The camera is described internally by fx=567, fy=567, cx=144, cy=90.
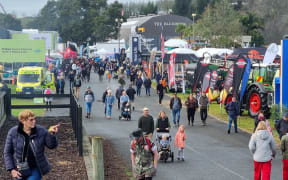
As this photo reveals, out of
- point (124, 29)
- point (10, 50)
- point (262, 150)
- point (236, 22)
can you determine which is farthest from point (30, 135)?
point (124, 29)

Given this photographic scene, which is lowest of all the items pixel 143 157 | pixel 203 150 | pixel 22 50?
pixel 203 150

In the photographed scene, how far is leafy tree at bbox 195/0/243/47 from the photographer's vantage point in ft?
185

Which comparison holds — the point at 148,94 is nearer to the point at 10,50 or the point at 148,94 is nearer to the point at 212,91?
the point at 212,91

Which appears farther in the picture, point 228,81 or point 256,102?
point 228,81

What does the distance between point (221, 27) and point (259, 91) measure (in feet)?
110

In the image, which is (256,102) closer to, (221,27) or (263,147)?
(263,147)

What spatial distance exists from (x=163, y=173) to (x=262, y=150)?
315 centimetres

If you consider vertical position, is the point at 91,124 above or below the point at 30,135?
below

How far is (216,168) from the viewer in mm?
14242

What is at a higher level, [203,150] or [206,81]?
[206,81]

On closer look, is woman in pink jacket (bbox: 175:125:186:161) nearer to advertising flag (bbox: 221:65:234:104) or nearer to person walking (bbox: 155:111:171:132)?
person walking (bbox: 155:111:171:132)

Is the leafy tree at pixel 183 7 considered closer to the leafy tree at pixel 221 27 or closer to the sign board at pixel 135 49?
the leafy tree at pixel 221 27

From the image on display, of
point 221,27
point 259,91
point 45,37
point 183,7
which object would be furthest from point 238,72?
point 183,7

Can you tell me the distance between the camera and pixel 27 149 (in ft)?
23.5
